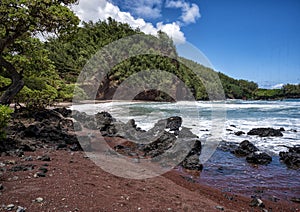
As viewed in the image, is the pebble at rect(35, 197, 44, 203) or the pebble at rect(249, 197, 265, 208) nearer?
the pebble at rect(35, 197, 44, 203)

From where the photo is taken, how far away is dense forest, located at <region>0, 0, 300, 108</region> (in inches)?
286

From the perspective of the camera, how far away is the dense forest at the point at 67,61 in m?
7.25

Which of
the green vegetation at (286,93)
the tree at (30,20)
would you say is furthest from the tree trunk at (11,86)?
the green vegetation at (286,93)

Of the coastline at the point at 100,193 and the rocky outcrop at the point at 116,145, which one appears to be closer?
the coastline at the point at 100,193

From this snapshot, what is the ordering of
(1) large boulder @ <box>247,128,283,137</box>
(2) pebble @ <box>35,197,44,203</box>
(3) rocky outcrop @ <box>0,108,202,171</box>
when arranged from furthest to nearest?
(1) large boulder @ <box>247,128,283,137</box>
(3) rocky outcrop @ <box>0,108,202,171</box>
(2) pebble @ <box>35,197,44,203</box>

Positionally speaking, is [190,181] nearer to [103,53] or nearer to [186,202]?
[186,202]

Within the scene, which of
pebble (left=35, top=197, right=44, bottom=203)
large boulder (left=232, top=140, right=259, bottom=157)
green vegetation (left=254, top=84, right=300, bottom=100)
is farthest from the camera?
green vegetation (left=254, top=84, right=300, bottom=100)

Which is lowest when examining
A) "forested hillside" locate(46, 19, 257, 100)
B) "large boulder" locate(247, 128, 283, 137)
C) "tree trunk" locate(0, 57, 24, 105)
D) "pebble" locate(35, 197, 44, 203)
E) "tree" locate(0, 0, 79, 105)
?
"large boulder" locate(247, 128, 283, 137)

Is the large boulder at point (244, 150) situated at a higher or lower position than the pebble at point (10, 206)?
lower

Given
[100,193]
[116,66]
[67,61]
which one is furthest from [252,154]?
[67,61]

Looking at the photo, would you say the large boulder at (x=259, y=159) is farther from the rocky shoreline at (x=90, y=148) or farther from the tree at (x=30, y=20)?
the tree at (x=30, y=20)

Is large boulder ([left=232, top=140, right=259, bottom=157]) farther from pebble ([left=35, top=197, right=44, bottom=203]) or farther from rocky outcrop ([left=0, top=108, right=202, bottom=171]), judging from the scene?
pebble ([left=35, top=197, right=44, bottom=203])

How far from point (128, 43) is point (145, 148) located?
5367 cm

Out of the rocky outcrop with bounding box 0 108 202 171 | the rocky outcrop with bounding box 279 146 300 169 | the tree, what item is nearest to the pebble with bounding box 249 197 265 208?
the rocky outcrop with bounding box 0 108 202 171
